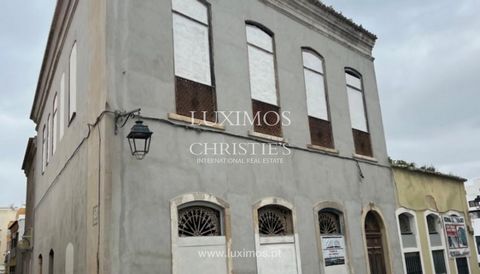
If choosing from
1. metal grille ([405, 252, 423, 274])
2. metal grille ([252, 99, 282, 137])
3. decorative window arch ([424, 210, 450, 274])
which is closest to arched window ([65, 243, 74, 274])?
metal grille ([252, 99, 282, 137])

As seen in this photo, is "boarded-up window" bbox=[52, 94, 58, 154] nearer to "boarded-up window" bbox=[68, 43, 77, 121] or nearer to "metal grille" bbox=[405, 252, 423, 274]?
"boarded-up window" bbox=[68, 43, 77, 121]

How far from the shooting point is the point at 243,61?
31.1 feet

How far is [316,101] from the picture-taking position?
11.3m

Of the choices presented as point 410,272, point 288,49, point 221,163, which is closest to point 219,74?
point 221,163

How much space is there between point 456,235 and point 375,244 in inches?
194

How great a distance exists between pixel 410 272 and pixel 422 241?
1.20 m

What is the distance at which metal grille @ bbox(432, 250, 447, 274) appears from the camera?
13.5m

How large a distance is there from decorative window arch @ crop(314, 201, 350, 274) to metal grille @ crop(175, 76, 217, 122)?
340 centimetres

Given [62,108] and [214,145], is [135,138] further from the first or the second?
[62,108]

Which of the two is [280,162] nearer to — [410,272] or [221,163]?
[221,163]

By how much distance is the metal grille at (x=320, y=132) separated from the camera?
10844 millimetres

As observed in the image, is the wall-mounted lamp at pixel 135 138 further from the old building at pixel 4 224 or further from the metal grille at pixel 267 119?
the old building at pixel 4 224

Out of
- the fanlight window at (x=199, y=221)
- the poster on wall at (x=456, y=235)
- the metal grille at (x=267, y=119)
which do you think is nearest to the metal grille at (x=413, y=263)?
the poster on wall at (x=456, y=235)

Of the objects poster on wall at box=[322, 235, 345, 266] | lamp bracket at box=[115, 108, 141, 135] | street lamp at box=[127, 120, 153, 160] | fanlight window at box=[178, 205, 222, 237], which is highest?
lamp bracket at box=[115, 108, 141, 135]
